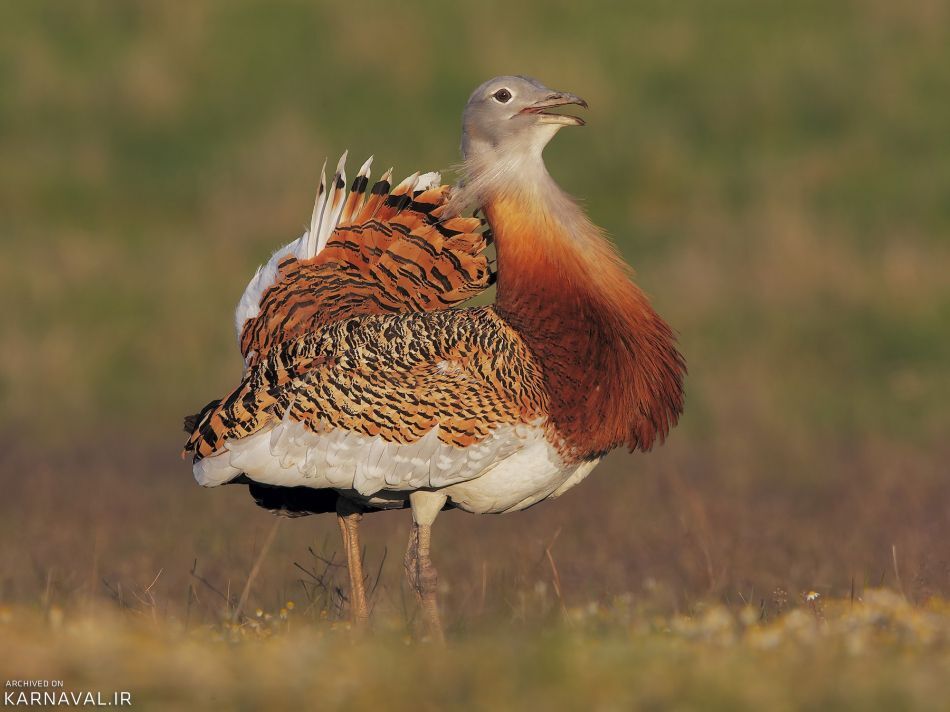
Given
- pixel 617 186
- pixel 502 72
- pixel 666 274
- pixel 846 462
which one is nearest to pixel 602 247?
pixel 846 462

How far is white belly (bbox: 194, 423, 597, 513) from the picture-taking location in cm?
497

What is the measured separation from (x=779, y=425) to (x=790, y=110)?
5144 mm

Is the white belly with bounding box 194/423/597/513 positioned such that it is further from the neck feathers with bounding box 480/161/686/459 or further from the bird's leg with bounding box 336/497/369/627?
the bird's leg with bounding box 336/497/369/627

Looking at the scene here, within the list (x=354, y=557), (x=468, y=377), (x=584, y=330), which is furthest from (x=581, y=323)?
(x=354, y=557)

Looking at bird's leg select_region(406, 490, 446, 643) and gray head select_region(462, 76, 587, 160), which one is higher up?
gray head select_region(462, 76, 587, 160)

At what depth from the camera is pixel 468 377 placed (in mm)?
5043

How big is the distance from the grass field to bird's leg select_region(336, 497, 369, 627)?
74mm

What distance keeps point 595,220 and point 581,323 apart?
8.22 metres

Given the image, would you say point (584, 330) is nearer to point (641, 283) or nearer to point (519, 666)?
Answer: point (519, 666)

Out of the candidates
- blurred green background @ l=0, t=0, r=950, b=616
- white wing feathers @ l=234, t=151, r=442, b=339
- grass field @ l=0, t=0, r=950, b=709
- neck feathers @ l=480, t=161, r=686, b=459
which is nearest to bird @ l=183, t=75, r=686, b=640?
neck feathers @ l=480, t=161, r=686, b=459

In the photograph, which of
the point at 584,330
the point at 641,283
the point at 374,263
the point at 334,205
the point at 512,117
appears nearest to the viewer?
the point at 584,330

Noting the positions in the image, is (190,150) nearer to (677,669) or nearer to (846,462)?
(846,462)

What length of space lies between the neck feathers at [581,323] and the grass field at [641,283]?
597mm

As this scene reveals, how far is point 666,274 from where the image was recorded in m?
12.1
